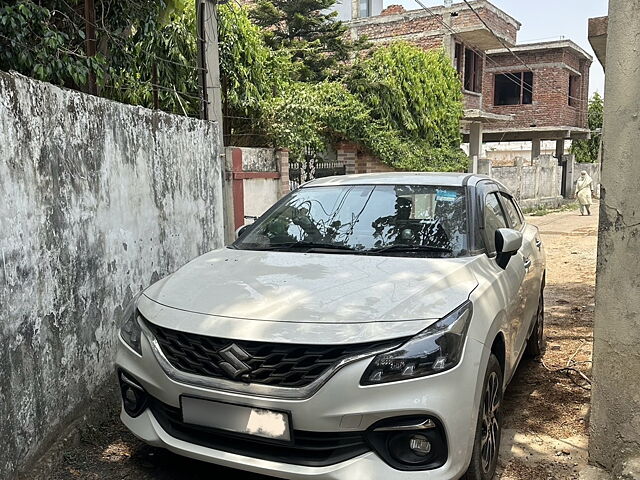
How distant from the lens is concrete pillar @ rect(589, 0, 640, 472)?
2836 mm

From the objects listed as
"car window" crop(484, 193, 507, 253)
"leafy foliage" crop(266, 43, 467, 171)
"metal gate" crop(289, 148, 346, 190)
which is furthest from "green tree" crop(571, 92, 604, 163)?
"car window" crop(484, 193, 507, 253)

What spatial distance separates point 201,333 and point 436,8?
17.6m

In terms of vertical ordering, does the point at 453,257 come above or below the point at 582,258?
above

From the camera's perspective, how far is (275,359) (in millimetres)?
2422

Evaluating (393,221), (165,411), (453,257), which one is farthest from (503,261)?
(165,411)

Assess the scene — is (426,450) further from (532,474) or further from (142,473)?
(142,473)

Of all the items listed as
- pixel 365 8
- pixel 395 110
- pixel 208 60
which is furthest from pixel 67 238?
pixel 365 8

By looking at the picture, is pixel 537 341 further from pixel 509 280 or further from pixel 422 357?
pixel 422 357

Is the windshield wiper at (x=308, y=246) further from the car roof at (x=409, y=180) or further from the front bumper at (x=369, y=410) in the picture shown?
the front bumper at (x=369, y=410)

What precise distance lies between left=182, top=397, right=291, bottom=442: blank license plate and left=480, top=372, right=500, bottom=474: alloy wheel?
38.4 inches

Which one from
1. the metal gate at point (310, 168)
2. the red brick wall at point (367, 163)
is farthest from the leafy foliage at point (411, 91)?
the metal gate at point (310, 168)

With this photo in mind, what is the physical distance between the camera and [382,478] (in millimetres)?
2320

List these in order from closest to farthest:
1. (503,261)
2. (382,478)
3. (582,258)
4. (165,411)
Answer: (382,478) → (165,411) → (503,261) → (582,258)

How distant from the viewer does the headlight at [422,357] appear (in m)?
2.35
